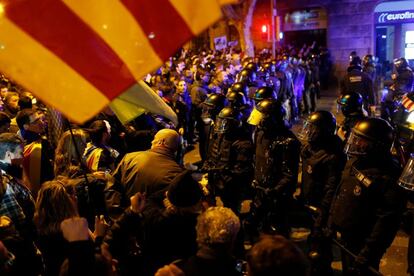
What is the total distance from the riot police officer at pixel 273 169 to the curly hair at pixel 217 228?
106 inches

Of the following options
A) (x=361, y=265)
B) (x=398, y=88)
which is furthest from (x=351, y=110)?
(x=398, y=88)

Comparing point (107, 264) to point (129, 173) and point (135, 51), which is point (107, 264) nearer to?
point (135, 51)

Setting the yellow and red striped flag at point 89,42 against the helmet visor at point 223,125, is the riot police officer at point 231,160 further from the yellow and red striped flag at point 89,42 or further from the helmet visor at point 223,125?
the yellow and red striped flag at point 89,42

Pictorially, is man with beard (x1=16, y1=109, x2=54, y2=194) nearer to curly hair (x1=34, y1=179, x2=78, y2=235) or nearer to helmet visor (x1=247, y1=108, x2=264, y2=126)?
curly hair (x1=34, y1=179, x2=78, y2=235)

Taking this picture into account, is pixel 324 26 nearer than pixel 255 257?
No

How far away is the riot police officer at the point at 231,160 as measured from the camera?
5.92m

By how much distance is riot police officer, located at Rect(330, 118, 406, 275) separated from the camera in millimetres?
3666

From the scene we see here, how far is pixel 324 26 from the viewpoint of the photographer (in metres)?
23.1

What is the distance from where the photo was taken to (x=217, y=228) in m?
2.68

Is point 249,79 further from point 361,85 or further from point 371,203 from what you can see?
point 371,203

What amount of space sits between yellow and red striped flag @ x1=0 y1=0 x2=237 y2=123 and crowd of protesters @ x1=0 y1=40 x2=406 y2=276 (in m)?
0.66

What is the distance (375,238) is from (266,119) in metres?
2.26

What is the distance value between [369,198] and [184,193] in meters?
1.61

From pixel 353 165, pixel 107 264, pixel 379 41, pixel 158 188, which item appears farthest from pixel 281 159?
pixel 379 41
